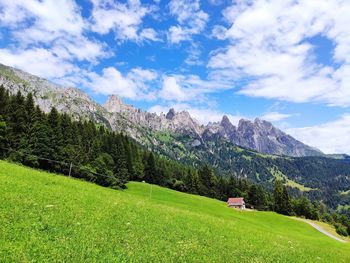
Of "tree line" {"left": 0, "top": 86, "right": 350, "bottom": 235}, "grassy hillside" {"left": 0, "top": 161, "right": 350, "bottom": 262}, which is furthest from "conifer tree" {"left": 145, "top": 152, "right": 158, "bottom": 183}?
"grassy hillside" {"left": 0, "top": 161, "right": 350, "bottom": 262}

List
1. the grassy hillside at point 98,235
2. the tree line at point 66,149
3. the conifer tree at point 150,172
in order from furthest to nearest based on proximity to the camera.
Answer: the conifer tree at point 150,172, the tree line at point 66,149, the grassy hillside at point 98,235

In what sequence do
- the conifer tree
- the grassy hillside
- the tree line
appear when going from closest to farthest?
the grassy hillside
the tree line
the conifer tree

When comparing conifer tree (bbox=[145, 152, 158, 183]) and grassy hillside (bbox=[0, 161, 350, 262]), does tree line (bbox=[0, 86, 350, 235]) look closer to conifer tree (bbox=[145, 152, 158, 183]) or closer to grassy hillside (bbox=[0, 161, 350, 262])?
conifer tree (bbox=[145, 152, 158, 183])

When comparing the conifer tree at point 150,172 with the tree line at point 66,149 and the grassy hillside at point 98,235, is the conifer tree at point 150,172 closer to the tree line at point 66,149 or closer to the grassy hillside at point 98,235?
the tree line at point 66,149

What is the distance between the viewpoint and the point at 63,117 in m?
110

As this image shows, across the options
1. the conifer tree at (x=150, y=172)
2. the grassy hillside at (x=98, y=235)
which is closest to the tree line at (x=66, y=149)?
the conifer tree at (x=150, y=172)

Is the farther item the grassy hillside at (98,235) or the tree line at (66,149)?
the tree line at (66,149)

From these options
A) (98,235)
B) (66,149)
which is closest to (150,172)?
(66,149)

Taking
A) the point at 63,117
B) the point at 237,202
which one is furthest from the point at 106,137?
the point at 237,202

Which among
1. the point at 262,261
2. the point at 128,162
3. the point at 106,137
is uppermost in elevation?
the point at 106,137

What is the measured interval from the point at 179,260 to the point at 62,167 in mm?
85796

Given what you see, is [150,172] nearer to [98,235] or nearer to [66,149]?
[66,149]

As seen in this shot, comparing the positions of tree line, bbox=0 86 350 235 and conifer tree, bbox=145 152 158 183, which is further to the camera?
conifer tree, bbox=145 152 158 183

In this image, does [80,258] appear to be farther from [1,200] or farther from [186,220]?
[186,220]
